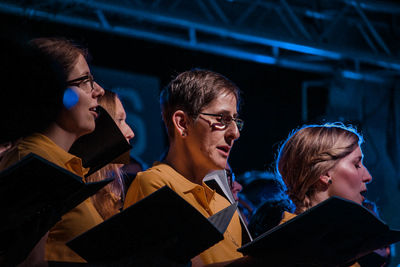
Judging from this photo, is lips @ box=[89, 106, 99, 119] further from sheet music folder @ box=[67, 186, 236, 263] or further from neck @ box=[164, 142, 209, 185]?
sheet music folder @ box=[67, 186, 236, 263]

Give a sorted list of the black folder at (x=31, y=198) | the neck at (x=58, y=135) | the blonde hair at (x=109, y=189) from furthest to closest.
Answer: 1. the blonde hair at (x=109, y=189)
2. the neck at (x=58, y=135)
3. the black folder at (x=31, y=198)

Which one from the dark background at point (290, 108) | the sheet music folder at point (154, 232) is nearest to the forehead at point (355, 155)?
the sheet music folder at point (154, 232)

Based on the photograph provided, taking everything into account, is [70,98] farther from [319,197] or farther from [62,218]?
[319,197]

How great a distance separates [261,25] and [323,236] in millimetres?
4518

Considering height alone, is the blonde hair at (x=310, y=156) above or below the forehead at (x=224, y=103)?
below

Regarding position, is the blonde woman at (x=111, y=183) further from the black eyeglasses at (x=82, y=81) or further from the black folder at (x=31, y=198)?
the black folder at (x=31, y=198)

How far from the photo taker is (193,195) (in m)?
2.26

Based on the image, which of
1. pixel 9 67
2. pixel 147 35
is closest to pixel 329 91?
pixel 147 35

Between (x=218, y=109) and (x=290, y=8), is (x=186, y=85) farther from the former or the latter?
(x=290, y=8)

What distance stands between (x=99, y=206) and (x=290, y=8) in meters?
3.99

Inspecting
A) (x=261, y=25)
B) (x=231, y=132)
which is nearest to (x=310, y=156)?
(x=231, y=132)

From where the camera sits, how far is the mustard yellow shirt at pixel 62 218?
72.0 inches

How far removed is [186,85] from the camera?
95.1 inches

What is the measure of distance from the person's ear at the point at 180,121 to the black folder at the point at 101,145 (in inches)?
9.9
